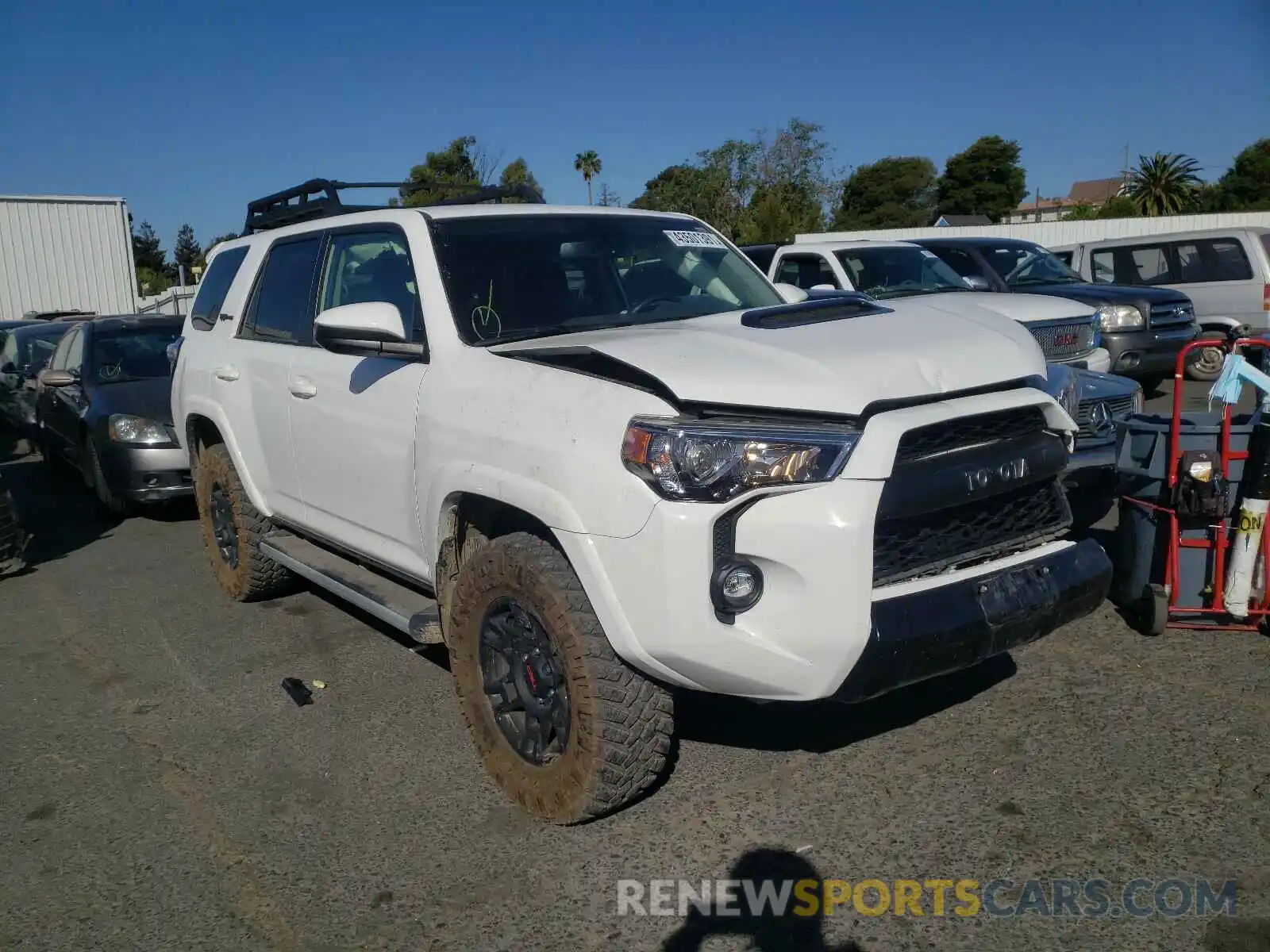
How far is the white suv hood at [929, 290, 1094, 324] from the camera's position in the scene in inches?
325

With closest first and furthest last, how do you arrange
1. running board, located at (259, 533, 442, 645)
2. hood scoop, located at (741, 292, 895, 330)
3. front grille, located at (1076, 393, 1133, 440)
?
hood scoop, located at (741, 292, 895, 330) → running board, located at (259, 533, 442, 645) → front grille, located at (1076, 393, 1133, 440)

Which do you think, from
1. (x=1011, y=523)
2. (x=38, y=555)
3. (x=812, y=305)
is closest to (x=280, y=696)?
(x=812, y=305)

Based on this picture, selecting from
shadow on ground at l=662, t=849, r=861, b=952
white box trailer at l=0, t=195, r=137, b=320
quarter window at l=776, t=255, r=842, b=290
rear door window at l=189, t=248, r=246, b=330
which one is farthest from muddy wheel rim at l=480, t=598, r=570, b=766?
white box trailer at l=0, t=195, r=137, b=320

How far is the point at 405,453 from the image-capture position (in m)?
3.89

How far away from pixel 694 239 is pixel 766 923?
2.93 m

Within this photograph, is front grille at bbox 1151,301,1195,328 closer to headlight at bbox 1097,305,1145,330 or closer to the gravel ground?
headlight at bbox 1097,305,1145,330

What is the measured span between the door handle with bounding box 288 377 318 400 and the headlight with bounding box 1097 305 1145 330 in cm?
879

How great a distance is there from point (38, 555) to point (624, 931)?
6618 mm

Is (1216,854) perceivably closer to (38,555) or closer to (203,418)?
(203,418)

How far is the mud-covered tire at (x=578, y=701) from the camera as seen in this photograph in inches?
122

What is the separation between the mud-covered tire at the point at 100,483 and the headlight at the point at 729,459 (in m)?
6.81

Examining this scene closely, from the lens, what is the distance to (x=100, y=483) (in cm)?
846

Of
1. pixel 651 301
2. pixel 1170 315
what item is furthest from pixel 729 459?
pixel 1170 315

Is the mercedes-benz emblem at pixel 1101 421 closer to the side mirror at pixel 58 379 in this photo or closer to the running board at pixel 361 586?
the running board at pixel 361 586
